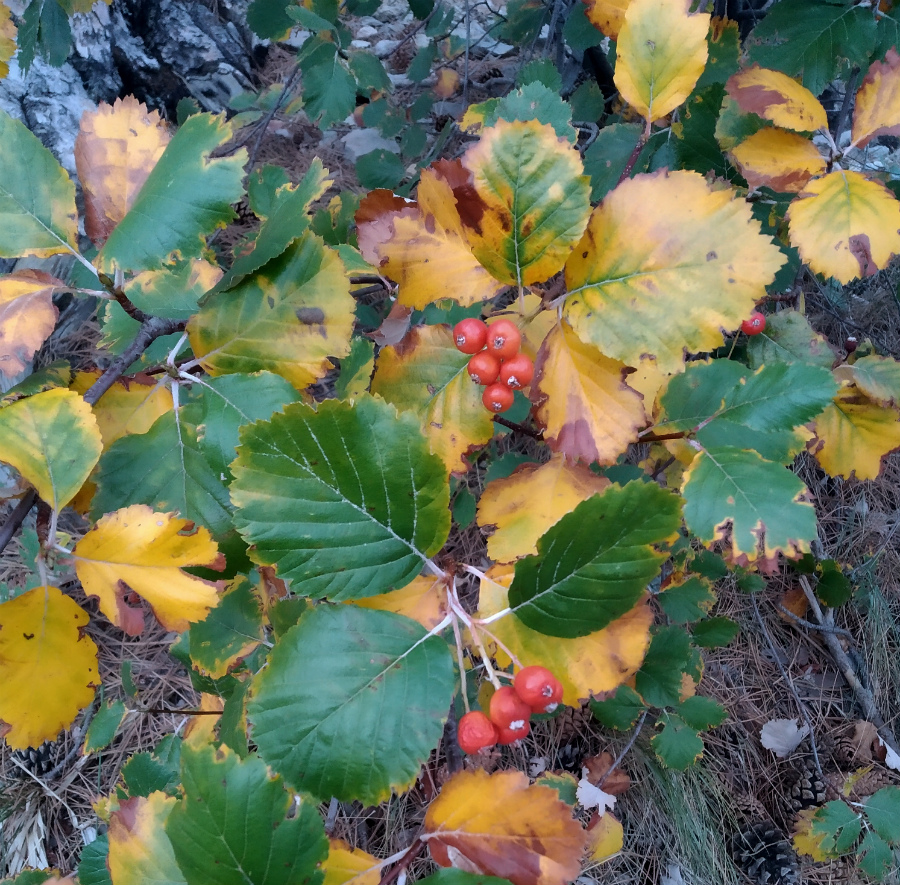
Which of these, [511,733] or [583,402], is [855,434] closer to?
[583,402]

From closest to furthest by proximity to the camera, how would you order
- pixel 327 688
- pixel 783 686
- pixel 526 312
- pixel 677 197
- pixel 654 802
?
pixel 327 688, pixel 677 197, pixel 526 312, pixel 654 802, pixel 783 686

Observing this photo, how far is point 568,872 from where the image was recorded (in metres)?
0.78

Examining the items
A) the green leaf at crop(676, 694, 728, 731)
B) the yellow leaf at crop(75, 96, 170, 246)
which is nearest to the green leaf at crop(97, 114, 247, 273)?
the yellow leaf at crop(75, 96, 170, 246)

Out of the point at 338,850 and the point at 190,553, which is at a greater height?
the point at 190,553

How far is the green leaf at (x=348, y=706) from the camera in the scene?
0.72m

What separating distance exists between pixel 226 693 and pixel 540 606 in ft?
3.62

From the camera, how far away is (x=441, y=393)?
103 cm

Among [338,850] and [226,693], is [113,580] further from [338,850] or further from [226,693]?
[226,693]

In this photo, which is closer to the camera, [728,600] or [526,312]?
[526,312]

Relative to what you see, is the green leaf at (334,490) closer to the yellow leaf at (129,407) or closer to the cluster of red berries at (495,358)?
the cluster of red berries at (495,358)

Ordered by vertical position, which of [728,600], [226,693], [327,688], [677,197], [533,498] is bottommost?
[728,600]

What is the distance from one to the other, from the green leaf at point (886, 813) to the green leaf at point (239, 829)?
8.67ft

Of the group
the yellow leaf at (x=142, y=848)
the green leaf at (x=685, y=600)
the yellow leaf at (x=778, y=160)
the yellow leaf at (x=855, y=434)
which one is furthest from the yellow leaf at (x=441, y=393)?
the green leaf at (x=685, y=600)

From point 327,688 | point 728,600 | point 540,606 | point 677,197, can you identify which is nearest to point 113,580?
point 327,688
